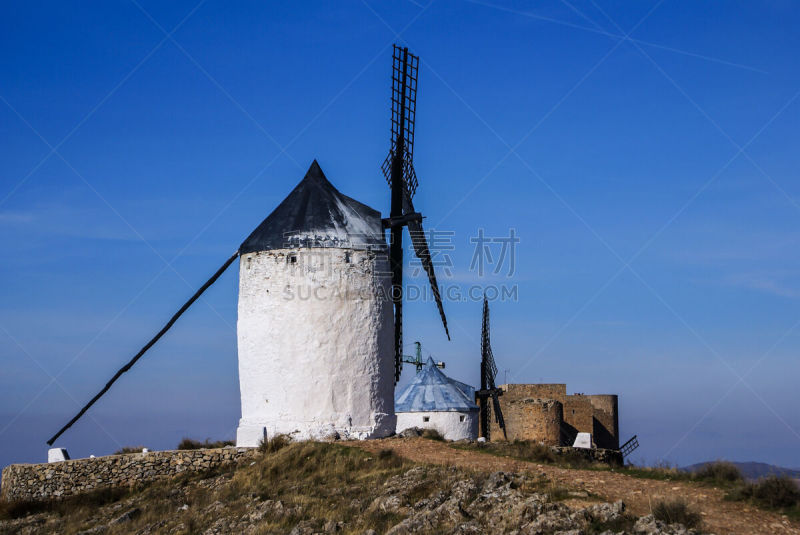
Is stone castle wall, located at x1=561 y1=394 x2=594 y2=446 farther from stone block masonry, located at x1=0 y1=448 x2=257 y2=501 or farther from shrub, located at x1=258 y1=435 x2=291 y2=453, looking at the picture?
stone block masonry, located at x1=0 y1=448 x2=257 y2=501

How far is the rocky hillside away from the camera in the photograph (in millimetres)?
10477

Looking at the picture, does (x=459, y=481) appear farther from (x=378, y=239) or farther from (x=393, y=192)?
(x=393, y=192)

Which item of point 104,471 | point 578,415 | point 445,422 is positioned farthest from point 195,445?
point 578,415

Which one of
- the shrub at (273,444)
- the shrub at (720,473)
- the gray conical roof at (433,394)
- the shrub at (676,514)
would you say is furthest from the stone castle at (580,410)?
the shrub at (676,514)

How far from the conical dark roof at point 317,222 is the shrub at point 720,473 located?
28.8 feet

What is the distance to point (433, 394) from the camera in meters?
32.7

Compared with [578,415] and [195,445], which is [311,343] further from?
[578,415]

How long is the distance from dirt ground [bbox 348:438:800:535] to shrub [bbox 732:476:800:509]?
231 mm

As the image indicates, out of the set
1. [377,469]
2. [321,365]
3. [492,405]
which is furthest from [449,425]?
[377,469]

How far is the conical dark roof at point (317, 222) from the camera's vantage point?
18656 millimetres

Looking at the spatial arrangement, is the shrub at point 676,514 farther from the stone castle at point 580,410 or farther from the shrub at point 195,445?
the stone castle at point 580,410

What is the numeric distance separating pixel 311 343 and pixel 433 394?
1518 centimetres

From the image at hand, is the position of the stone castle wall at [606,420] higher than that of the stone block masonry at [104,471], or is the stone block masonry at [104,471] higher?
the stone castle wall at [606,420]

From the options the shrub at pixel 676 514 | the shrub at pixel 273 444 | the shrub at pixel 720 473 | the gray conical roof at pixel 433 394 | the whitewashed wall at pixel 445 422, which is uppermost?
the gray conical roof at pixel 433 394
